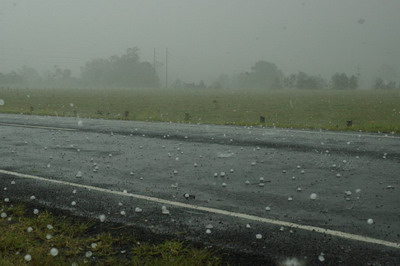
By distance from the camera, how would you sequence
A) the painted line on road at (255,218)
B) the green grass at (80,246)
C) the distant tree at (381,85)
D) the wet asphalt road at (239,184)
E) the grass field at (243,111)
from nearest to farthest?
the green grass at (80,246), the painted line on road at (255,218), the wet asphalt road at (239,184), the grass field at (243,111), the distant tree at (381,85)

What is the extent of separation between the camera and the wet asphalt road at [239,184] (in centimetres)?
477

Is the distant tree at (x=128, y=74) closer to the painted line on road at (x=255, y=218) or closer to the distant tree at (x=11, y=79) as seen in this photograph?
the distant tree at (x=11, y=79)

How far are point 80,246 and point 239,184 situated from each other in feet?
11.2

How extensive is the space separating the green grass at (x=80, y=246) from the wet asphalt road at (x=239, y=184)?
0.37 meters

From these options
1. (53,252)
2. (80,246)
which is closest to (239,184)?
(80,246)

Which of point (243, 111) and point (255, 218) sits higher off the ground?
point (255, 218)

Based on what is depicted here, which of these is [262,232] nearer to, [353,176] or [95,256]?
[95,256]

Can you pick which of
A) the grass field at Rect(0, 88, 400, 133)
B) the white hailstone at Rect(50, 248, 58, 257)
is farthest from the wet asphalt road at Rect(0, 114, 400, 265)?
the grass field at Rect(0, 88, 400, 133)

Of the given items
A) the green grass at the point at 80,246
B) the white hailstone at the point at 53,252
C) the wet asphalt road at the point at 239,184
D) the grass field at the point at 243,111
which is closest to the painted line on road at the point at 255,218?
the wet asphalt road at the point at 239,184

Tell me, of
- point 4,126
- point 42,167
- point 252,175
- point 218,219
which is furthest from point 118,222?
point 4,126

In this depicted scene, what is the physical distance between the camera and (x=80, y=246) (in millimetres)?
4680

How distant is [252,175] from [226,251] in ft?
11.9

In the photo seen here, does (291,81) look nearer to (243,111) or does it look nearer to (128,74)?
(128,74)

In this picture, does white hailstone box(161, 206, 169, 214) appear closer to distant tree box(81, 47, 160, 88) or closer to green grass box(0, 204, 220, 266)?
green grass box(0, 204, 220, 266)
